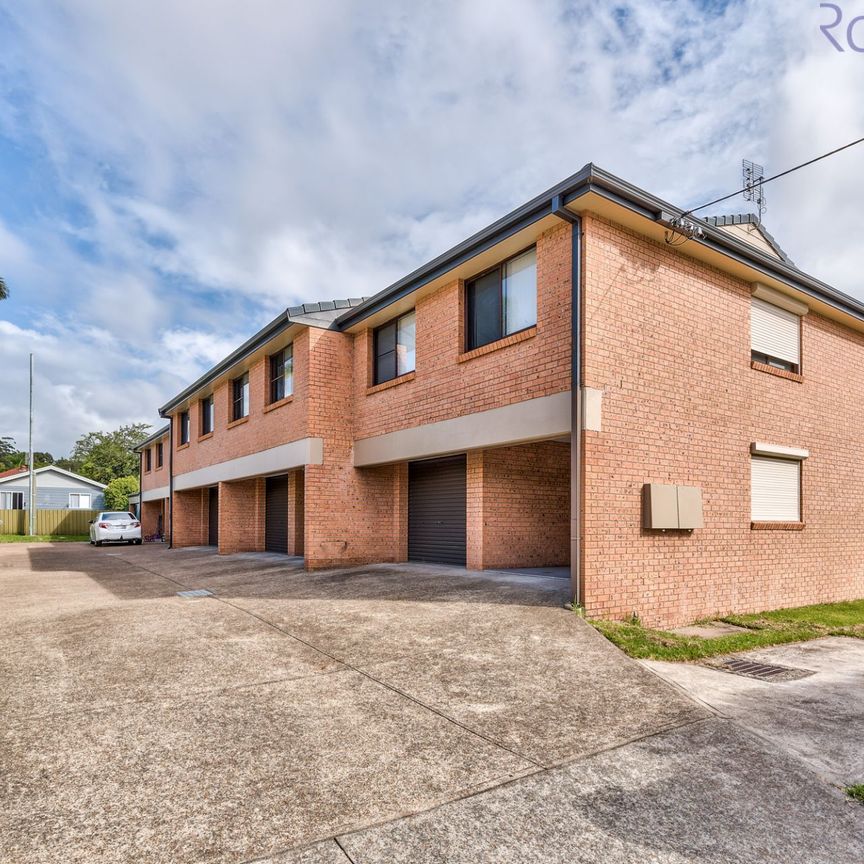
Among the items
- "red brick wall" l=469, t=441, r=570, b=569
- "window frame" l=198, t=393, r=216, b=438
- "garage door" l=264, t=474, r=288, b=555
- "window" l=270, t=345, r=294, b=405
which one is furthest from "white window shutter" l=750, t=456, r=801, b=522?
"window frame" l=198, t=393, r=216, b=438

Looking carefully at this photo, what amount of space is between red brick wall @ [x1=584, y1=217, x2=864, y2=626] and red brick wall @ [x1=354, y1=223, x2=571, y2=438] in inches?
24.0

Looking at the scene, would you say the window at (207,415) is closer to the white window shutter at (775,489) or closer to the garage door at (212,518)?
the garage door at (212,518)

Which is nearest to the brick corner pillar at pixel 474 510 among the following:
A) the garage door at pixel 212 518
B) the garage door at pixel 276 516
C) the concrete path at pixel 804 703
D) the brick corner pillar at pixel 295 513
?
the concrete path at pixel 804 703

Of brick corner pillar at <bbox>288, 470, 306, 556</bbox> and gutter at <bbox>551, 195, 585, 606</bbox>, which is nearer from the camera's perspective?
gutter at <bbox>551, 195, 585, 606</bbox>

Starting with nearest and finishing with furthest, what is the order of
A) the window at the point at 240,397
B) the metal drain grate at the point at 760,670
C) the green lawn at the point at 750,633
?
the metal drain grate at the point at 760,670, the green lawn at the point at 750,633, the window at the point at 240,397

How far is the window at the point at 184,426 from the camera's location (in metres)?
23.5

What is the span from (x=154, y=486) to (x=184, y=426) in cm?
806

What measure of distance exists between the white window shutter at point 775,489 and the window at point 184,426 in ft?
64.2

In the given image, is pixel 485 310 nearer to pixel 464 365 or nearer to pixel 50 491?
pixel 464 365

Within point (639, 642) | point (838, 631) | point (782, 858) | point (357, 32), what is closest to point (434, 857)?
point (782, 858)

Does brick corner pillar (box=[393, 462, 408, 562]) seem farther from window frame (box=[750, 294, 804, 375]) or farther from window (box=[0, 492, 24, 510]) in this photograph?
window (box=[0, 492, 24, 510])

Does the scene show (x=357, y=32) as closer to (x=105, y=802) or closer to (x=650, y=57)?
(x=650, y=57)

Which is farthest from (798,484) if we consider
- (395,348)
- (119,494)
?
(119,494)

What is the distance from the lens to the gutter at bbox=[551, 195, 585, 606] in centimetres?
759
